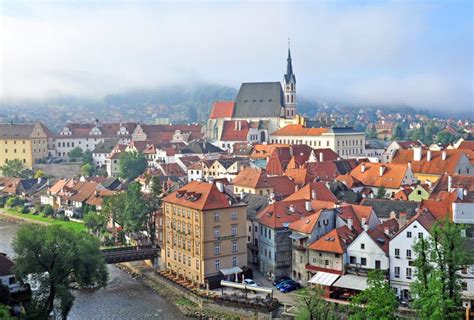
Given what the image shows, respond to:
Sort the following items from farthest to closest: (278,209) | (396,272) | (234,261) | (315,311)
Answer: (278,209) → (234,261) → (396,272) → (315,311)

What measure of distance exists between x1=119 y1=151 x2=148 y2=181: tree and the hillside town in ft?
0.45

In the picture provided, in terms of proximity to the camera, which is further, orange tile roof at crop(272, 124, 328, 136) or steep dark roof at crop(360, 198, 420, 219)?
orange tile roof at crop(272, 124, 328, 136)

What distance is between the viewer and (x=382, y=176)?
53750mm

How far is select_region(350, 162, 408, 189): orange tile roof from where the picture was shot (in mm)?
52594

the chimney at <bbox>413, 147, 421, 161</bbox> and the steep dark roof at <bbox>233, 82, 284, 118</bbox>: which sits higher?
the steep dark roof at <bbox>233, 82, 284, 118</bbox>

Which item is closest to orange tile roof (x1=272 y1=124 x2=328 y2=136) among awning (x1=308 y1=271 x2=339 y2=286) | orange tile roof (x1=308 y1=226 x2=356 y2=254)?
orange tile roof (x1=308 y1=226 x2=356 y2=254)

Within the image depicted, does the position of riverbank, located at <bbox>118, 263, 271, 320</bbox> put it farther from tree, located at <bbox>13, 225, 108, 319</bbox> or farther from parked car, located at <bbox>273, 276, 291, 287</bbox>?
tree, located at <bbox>13, 225, 108, 319</bbox>

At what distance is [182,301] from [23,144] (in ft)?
220

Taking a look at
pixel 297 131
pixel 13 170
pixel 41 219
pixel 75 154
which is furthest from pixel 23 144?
pixel 297 131

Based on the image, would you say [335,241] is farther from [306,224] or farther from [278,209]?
[278,209]

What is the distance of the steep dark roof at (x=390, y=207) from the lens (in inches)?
1542

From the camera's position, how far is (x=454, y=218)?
34750 mm

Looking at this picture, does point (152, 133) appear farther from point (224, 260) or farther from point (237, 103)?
point (224, 260)

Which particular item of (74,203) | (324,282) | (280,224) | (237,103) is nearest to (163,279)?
(280,224)
